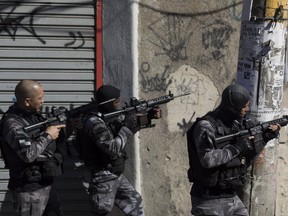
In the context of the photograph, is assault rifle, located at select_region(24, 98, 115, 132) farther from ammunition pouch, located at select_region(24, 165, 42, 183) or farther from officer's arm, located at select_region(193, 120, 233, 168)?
officer's arm, located at select_region(193, 120, 233, 168)

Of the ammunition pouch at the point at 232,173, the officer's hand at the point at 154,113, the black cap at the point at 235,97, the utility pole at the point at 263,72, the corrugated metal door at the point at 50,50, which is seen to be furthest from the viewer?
the corrugated metal door at the point at 50,50

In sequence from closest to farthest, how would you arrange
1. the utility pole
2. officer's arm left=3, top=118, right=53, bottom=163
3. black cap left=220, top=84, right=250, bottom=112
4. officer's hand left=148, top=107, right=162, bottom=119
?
the utility pole < black cap left=220, top=84, right=250, bottom=112 < officer's arm left=3, top=118, right=53, bottom=163 < officer's hand left=148, top=107, right=162, bottom=119

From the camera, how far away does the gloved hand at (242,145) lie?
4.63 m

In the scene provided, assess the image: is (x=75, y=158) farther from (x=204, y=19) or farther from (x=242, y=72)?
(x=242, y=72)

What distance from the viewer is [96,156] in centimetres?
548

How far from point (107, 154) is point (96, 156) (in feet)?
0.40

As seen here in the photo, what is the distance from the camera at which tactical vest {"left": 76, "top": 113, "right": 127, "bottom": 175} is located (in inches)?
214

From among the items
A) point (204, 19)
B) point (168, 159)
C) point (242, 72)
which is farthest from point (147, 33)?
point (242, 72)

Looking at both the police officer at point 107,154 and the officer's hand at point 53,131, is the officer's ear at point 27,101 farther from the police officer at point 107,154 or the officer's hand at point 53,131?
the police officer at point 107,154

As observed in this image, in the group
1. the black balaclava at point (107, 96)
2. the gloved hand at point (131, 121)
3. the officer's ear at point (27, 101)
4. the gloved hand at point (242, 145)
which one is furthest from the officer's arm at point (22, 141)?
the gloved hand at point (242, 145)

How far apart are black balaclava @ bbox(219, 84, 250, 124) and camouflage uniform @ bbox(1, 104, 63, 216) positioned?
4.68 feet

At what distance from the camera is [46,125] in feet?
16.8

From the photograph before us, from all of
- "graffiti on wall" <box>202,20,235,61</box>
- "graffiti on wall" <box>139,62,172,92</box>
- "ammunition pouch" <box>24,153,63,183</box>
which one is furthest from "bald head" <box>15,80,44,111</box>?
"graffiti on wall" <box>202,20,235,61</box>

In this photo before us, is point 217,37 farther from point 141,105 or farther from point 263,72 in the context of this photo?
point 263,72
